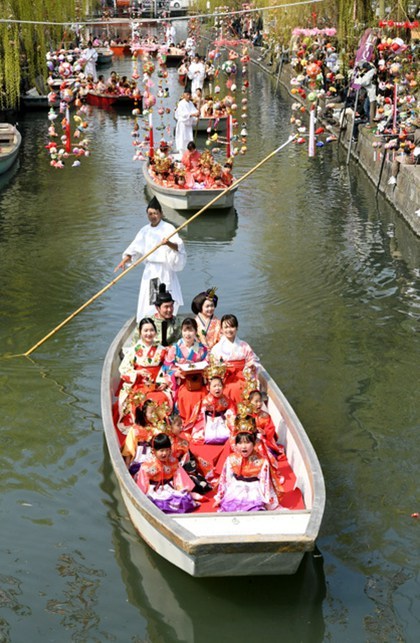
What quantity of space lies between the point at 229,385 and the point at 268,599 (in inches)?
105

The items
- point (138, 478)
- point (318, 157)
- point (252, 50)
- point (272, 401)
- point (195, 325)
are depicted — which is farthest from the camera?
point (252, 50)

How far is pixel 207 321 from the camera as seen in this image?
33.0 feet

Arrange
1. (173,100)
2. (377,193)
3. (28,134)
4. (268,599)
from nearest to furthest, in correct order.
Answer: (268,599)
(377,193)
(28,134)
(173,100)

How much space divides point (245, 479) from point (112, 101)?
2725cm

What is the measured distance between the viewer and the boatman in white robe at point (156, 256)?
36.3 ft

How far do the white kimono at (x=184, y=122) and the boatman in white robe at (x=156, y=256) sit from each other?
12.2m

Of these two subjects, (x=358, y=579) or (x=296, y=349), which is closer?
(x=358, y=579)

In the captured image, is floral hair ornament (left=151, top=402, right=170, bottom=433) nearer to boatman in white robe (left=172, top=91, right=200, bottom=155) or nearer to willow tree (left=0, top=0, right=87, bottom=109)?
willow tree (left=0, top=0, right=87, bottom=109)

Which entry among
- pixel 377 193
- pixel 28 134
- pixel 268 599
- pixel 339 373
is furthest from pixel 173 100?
pixel 268 599

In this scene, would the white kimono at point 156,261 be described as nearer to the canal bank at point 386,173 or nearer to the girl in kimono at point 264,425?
the girl in kimono at point 264,425

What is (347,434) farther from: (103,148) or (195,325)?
(103,148)

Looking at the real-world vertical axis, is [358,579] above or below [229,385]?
below

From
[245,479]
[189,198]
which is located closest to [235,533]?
[245,479]

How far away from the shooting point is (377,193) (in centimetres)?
2019
